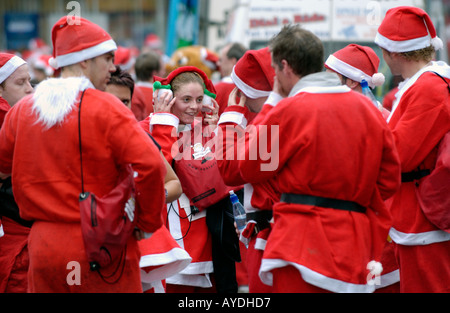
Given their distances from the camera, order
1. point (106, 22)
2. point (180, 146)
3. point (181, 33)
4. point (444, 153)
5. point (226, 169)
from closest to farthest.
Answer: point (226, 169) → point (444, 153) → point (180, 146) → point (181, 33) → point (106, 22)

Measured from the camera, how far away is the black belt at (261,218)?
3.94 metres

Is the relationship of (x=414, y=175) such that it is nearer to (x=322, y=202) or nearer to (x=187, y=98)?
(x=322, y=202)

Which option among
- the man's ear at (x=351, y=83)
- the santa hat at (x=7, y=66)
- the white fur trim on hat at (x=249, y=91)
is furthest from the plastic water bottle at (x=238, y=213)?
the santa hat at (x=7, y=66)

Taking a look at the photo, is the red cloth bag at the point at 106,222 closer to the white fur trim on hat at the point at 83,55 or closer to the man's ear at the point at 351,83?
the white fur trim on hat at the point at 83,55

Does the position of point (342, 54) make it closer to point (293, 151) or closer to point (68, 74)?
point (293, 151)

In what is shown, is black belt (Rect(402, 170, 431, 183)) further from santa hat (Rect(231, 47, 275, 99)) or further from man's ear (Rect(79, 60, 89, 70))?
man's ear (Rect(79, 60, 89, 70))

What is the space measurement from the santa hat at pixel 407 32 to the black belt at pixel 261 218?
1.50 meters

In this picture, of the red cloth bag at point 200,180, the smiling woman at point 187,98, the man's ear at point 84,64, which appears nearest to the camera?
the man's ear at point 84,64

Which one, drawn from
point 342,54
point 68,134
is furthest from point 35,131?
point 342,54

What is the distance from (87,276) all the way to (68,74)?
1.01 meters

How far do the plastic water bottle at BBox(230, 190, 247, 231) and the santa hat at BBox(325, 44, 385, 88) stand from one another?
116 centimetres

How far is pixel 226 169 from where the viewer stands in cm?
395

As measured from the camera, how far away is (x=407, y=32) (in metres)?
4.57

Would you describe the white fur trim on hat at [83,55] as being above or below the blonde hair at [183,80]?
above
